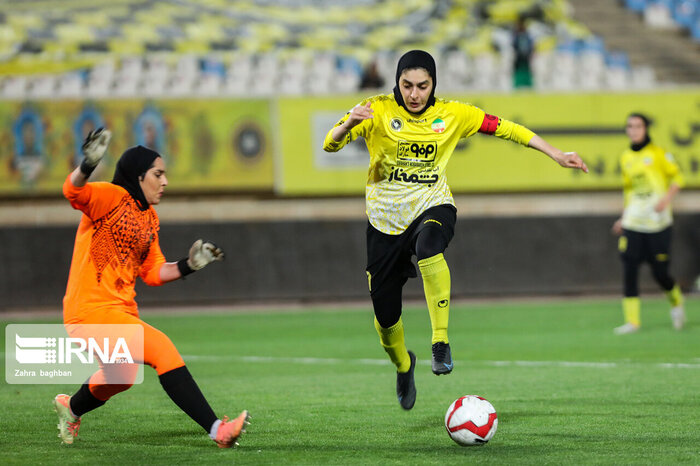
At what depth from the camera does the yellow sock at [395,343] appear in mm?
7934

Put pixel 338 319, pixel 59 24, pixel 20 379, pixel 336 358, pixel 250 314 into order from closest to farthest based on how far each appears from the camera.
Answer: pixel 20 379 < pixel 336 358 < pixel 338 319 < pixel 250 314 < pixel 59 24

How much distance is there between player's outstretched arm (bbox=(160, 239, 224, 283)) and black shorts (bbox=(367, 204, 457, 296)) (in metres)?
1.57

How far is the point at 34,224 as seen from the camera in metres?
18.6

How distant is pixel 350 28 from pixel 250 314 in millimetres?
11940

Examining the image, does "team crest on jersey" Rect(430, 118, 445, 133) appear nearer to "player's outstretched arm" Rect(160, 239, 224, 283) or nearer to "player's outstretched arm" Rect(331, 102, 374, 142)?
"player's outstretched arm" Rect(331, 102, 374, 142)

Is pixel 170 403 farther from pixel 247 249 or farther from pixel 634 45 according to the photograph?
pixel 634 45

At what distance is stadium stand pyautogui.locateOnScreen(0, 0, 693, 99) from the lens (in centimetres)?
2206

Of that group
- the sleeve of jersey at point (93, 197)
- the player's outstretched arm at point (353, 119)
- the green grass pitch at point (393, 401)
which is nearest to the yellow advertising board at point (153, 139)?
the green grass pitch at point (393, 401)

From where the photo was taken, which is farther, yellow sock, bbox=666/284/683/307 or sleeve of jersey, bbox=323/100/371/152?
yellow sock, bbox=666/284/683/307

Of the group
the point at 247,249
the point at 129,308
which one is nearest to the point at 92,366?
the point at 129,308

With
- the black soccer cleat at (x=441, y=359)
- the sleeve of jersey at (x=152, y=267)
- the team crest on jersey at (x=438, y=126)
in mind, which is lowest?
the black soccer cleat at (x=441, y=359)

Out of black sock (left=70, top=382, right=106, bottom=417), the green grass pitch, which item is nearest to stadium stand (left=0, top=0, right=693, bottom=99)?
the green grass pitch

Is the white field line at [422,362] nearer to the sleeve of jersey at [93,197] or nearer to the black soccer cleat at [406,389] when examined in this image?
the black soccer cleat at [406,389]

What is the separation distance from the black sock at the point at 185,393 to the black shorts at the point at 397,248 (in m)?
1.85
